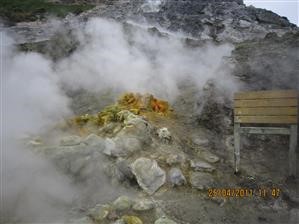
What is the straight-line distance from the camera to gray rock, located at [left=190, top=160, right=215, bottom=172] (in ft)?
17.6

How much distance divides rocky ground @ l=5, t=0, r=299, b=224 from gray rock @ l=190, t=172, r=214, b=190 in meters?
0.01

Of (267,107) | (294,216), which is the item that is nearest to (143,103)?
(267,107)

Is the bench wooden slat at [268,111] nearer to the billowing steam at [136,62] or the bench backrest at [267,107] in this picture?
the bench backrest at [267,107]

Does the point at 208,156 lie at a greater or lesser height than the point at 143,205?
lesser

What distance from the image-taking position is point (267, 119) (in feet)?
16.4

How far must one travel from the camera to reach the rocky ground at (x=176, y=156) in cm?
452

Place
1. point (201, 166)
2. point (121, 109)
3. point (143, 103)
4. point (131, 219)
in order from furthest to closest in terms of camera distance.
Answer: point (143, 103) → point (121, 109) → point (201, 166) → point (131, 219)

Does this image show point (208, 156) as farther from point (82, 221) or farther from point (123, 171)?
point (82, 221)

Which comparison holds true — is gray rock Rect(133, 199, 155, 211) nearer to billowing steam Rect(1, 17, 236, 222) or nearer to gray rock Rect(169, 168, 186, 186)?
gray rock Rect(169, 168, 186, 186)

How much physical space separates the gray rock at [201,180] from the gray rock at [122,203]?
0.99m

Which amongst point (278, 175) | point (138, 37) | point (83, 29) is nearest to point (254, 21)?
point (138, 37)

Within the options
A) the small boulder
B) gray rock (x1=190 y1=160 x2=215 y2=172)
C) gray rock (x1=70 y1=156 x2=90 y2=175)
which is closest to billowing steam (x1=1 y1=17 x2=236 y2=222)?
gray rock (x1=70 y1=156 x2=90 y2=175)

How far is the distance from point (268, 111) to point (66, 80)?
550cm

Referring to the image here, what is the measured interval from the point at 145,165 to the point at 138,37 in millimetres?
5891
